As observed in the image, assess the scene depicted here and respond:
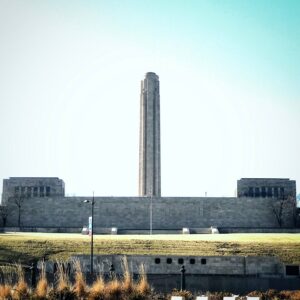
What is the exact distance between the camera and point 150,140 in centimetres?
7069

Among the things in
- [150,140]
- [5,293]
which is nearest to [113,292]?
[5,293]

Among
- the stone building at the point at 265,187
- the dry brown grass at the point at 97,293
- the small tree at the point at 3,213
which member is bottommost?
the dry brown grass at the point at 97,293

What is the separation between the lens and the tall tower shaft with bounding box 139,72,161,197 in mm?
70062

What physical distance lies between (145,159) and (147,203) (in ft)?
30.9

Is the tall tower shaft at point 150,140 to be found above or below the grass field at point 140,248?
above

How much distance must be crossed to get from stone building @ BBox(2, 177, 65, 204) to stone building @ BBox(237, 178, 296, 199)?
31803 mm

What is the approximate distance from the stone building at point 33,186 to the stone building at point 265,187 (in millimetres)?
31803

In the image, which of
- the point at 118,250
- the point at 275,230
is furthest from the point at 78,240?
the point at 275,230

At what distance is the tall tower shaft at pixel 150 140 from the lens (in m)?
70.1

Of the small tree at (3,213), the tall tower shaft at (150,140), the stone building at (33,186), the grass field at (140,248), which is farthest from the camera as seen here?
the stone building at (33,186)

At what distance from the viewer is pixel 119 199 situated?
6319 centimetres

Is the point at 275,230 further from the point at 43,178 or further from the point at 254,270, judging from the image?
the point at 43,178

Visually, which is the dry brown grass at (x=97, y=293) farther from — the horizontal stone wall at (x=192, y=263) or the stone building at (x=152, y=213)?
the stone building at (x=152, y=213)

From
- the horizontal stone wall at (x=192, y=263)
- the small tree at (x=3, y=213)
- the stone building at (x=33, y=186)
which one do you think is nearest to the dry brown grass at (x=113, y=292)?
the horizontal stone wall at (x=192, y=263)
